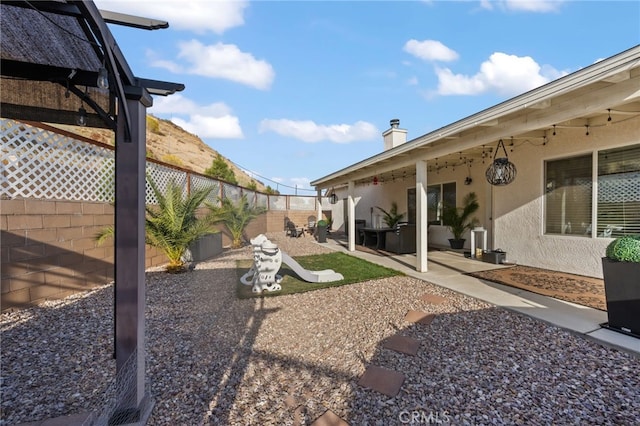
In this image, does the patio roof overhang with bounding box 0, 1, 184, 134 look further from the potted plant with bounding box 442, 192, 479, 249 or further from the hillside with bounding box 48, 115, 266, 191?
the hillside with bounding box 48, 115, 266, 191

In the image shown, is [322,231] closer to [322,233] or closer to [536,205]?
[322,233]

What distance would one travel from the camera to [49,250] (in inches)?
154

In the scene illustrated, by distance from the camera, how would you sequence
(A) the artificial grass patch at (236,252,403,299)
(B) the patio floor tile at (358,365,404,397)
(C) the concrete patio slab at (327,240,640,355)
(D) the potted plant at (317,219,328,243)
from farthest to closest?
1. (D) the potted plant at (317,219,328,243)
2. (A) the artificial grass patch at (236,252,403,299)
3. (C) the concrete patio slab at (327,240,640,355)
4. (B) the patio floor tile at (358,365,404,397)

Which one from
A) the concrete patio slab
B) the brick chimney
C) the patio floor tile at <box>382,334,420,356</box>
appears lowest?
the patio floor tile at <box>382,334,420,356</box>

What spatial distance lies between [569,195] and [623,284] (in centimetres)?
306

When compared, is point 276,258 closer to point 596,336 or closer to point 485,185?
point 596,336

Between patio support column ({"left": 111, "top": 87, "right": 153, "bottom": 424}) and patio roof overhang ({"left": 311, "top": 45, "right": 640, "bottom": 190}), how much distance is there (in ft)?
13.3

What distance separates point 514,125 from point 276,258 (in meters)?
4.12

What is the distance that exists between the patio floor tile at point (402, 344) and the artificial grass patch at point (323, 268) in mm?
2082

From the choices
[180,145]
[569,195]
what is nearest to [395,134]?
[569,195]

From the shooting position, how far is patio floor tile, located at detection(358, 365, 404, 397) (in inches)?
85.4

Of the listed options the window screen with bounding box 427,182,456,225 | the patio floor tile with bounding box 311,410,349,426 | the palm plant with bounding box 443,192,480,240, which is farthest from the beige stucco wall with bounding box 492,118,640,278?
the patio floor tile with bounding box 311,410,349,426

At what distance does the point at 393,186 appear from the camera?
12.1 metres

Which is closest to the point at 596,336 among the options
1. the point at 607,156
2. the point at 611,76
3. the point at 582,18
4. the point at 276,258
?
Result: the point at 611,76
